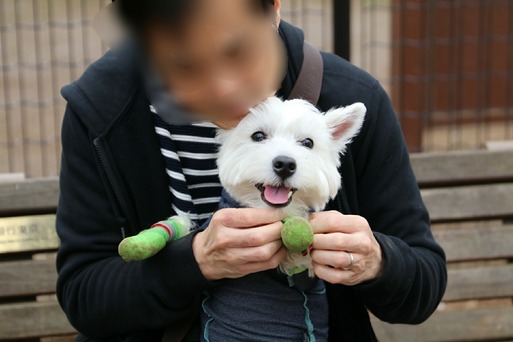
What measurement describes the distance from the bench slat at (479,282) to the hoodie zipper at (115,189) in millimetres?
1277

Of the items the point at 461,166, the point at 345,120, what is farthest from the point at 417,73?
the point at 345,120

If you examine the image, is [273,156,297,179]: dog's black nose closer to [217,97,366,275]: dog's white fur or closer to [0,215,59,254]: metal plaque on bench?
[217,97,366,275]: dog's white fur

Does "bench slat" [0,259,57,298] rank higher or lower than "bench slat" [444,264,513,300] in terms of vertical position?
higher

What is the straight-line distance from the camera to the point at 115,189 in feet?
6.65

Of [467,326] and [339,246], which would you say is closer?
[339,246]

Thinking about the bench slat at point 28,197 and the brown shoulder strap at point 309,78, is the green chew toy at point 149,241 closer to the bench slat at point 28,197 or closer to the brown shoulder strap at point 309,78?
the brown shoulder strap at point 309,78

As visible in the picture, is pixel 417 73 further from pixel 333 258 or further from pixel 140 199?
pixel 333 258

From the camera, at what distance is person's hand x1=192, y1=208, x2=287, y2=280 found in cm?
169

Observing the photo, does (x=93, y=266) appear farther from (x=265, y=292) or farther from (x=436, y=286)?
(x=436, y=286)

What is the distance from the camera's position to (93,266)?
2.04 meters

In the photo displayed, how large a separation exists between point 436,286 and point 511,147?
104 cm

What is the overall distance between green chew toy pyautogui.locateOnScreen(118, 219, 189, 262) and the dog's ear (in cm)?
40

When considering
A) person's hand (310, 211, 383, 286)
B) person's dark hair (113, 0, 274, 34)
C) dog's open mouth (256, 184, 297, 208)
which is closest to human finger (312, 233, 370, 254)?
person's hand (310, 211, 383, 286)

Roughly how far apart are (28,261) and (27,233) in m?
0.09
